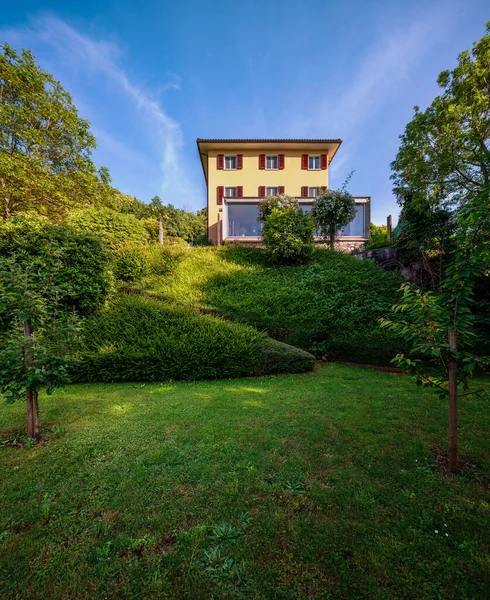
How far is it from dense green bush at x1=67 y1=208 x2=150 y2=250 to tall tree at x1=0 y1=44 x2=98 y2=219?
200 inches

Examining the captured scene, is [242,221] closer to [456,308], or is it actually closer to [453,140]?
[453,140]

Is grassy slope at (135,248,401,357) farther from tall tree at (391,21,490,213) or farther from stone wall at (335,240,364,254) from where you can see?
tall tree at (391,21,490,213)

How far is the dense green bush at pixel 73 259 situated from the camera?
6.79 metres

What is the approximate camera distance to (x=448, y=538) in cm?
174

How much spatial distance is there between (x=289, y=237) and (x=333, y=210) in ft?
12.4

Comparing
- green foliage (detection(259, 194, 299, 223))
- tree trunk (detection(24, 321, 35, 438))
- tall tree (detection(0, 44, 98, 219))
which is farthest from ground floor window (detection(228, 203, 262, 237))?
tree trunk (detection(24, 321, 35, 438))

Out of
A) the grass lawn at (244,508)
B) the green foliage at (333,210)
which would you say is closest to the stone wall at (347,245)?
the green foliage at (333,210)

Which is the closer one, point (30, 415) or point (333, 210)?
point (30, 415)

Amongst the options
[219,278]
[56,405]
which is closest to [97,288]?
[56,405]

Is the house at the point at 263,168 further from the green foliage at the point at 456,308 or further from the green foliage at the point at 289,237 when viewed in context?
the green foliage at the point at 456,308

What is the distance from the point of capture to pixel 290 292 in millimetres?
9898

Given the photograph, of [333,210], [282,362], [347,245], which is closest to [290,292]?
[282,362]

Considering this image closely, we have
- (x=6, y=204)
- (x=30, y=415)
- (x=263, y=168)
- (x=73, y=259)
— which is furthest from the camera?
(x=263, y=168)

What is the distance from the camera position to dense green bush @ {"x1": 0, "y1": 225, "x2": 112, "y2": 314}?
22.3 ft
